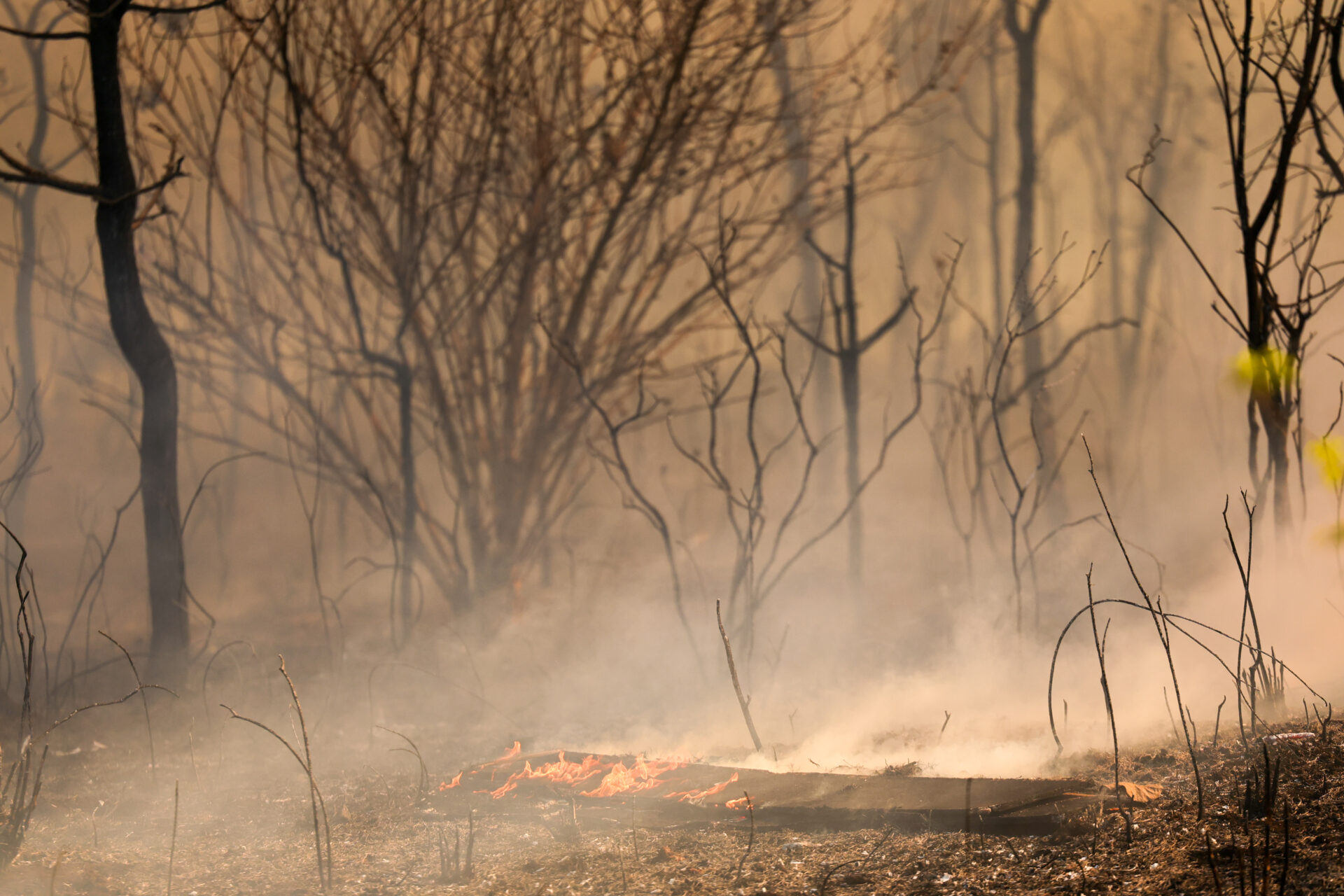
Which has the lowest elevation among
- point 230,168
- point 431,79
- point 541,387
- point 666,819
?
point 666,819

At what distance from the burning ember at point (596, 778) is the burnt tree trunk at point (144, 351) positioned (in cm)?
→ 156

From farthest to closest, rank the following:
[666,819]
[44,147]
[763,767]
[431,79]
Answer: [431,79] < [44,147] < [763,767] < [666,819]

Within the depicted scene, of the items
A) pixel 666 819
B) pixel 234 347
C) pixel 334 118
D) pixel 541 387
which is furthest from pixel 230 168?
pixel 666 819

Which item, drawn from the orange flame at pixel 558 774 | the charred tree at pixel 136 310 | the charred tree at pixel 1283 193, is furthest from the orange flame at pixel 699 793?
the charred tree at pixel 136 310

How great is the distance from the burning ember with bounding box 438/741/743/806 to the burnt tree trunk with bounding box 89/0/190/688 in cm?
156

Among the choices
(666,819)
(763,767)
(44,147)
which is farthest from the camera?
(44,147)

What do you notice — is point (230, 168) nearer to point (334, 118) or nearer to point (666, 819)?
point (334, 118)

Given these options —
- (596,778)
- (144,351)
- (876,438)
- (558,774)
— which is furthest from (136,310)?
(876,438)

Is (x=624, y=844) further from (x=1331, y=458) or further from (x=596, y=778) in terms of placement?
(x=1331, y=458)

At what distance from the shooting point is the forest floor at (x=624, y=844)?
2105 millimetres

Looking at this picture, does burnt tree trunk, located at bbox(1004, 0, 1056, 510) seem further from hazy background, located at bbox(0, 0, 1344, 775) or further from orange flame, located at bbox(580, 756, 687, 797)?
orange flame, located at bbox(580, 756, 687, 797)

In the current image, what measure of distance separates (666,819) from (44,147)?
3.84 meters

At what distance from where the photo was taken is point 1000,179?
4.44 m

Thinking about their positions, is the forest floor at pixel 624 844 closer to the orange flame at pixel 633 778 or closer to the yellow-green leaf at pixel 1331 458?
the orange flame at pixel 633 778
